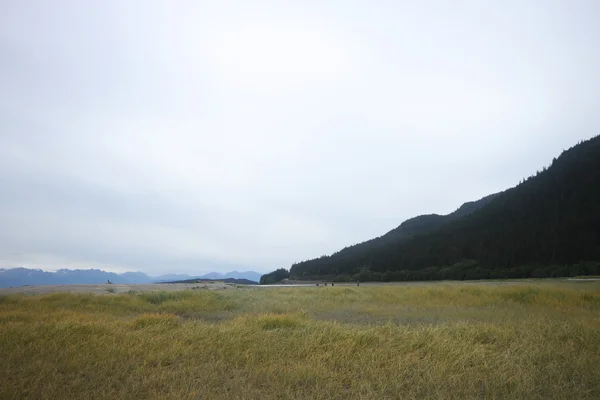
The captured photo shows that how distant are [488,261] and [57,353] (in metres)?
79.2

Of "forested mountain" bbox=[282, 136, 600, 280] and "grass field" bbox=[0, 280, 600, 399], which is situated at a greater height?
"forested mountain" bbox=[282, 136, 600, 280]

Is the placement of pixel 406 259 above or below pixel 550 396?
above

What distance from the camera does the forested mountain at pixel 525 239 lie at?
204 feet

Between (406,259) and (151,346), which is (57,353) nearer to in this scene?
(151,346)

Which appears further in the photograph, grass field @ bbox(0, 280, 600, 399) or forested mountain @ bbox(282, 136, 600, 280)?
forested mountain @ bbox(282, 136, 600, 280)

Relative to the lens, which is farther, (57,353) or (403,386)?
(57,353)

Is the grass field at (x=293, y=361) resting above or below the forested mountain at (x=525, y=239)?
below

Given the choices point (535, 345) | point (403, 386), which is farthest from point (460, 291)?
point (403, 386)

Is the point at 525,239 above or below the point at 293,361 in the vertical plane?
above

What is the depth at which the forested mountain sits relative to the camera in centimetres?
6225

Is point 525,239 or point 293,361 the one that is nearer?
point 293,361

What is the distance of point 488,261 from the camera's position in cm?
7294

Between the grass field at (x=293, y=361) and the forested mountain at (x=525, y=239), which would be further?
the forested mountain at (x=525, y=239)

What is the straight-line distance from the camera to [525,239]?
7181cm
